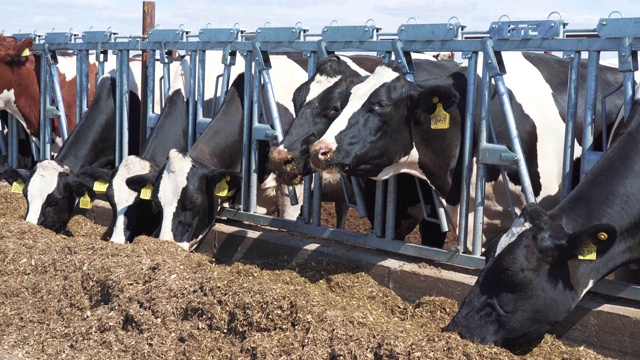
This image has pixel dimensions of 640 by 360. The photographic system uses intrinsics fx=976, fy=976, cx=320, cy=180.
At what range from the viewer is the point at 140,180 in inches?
332

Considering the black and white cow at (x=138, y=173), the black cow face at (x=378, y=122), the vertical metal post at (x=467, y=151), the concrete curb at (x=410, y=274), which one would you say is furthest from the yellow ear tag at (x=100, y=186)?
the vertical metal post at (x=467, y=151)

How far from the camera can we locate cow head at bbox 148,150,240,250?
26.5 ft

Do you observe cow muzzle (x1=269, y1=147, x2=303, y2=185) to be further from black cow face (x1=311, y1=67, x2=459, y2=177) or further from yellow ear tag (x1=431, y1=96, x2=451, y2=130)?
yellow ear tag (x1=431, y1=96, x2=451, y2=130)

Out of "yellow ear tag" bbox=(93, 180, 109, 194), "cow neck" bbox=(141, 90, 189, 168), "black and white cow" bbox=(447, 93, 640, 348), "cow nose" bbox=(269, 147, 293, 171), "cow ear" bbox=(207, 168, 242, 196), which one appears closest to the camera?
"black and white cow" bbox=(447, 93, 640, 348)

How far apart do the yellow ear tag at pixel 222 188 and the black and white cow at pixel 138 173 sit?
21.2 inches

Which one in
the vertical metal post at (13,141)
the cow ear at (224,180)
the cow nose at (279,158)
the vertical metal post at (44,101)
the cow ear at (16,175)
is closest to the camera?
the cow nose at (279,158)

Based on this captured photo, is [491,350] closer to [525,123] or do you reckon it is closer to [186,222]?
[525,123]

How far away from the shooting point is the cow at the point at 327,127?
7.21 m

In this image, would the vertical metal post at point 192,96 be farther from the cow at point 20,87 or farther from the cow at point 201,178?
the cow at point 20,87

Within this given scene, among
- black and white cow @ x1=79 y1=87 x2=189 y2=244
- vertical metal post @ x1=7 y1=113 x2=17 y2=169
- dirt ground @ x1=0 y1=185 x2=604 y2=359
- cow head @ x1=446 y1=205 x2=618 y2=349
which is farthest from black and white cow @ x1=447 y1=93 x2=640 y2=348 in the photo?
vertical metal post @ x1=7 y1=113 x2=17 y2=169

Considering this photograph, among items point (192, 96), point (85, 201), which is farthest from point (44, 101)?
point (192, 96)

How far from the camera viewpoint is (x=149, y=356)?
567cm

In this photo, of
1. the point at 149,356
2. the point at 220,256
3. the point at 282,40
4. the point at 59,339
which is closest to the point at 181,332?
the point at 149,356

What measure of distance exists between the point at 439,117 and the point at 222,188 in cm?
236
